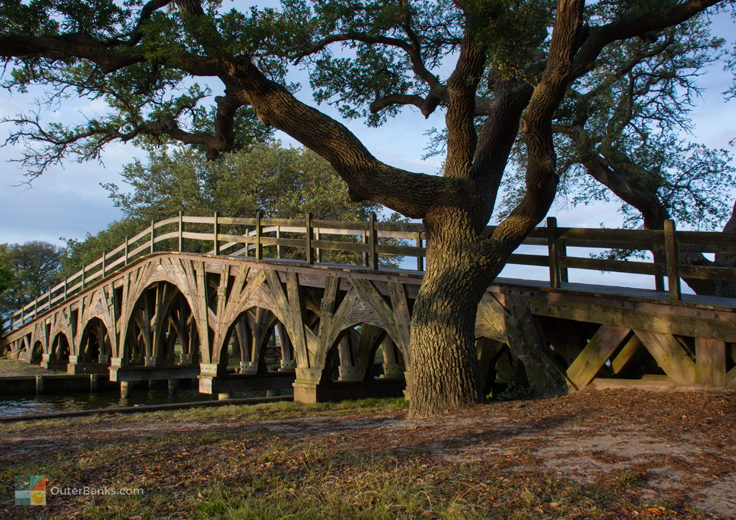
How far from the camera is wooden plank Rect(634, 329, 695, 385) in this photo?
7727mm

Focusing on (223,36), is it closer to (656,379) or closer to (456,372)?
(456,372)

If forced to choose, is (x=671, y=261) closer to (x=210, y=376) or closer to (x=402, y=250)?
(x=402, y=250)

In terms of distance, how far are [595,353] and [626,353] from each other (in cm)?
58

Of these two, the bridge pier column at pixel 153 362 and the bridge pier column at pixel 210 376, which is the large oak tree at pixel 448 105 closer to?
the bridge pier column at pixel 210 376

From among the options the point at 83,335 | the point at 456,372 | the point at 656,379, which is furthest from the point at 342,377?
the point at 83,335

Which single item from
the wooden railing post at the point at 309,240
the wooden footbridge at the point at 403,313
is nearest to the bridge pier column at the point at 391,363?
the wooden footbridge at the point at 403,313

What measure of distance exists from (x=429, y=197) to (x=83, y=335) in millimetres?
23455

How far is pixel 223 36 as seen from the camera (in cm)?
901

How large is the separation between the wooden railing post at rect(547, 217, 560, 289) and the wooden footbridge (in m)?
0.02

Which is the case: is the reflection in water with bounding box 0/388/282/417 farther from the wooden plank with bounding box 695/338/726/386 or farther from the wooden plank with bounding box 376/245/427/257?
the wooden plank with bounding box 695/338/726/386

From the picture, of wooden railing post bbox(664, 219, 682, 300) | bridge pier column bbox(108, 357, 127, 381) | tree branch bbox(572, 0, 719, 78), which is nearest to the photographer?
wooden railing post bbox(664, 219, 682, 300)

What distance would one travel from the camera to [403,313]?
11008 mm

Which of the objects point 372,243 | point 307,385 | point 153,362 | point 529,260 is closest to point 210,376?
point 307,385

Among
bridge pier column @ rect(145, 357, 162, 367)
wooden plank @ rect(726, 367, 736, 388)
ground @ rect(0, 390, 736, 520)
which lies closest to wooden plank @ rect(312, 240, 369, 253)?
ground @ rect(0, 390, 736, 520)
